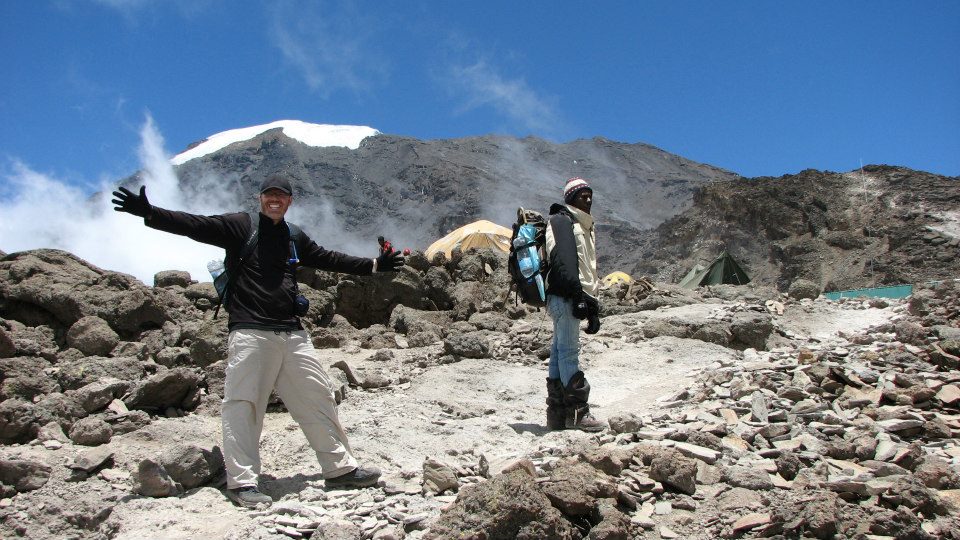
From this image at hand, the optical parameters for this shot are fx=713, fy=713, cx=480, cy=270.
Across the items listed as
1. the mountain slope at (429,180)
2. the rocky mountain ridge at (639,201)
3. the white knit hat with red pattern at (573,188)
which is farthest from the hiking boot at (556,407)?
the mountain slope at (429,180)

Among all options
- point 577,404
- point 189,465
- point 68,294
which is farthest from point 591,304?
point 68,294

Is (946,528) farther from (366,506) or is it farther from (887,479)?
(366,506)

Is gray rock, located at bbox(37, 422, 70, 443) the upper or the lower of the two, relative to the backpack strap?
lower

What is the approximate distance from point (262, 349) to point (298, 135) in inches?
3914

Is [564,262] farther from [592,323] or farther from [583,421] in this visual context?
[583,421]

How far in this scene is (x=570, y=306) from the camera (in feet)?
16.6

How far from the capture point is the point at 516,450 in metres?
4.79

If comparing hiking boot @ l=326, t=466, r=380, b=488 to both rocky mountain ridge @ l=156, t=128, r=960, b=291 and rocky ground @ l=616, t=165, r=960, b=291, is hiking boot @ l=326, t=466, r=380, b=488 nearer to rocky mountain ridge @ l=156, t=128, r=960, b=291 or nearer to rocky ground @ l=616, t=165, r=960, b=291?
rocky mountain ridge @ l=156, t=128, r=960, b=291

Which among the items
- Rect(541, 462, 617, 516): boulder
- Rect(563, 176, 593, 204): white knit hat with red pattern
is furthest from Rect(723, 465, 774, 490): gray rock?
Rect(563, 176, 593, 204): white knit hat with red pattern

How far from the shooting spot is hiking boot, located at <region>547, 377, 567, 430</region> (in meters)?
5.18

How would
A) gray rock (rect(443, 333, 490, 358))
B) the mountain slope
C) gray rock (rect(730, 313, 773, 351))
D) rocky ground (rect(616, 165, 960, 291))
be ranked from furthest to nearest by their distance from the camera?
the mountain slope < rocky ground (rect(616, 165, 960, 291)) < gray rock (rect(730, 313, 773, 351)) < gray rock (rect(443, 333, 490, 358))

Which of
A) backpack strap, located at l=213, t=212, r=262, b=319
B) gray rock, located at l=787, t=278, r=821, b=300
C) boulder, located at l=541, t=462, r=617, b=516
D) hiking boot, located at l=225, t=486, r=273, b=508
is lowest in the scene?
hiking boot, located at l=225, t=486, r=273, b=508

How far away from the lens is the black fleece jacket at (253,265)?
12.7 ft

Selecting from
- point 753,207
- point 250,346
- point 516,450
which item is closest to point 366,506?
point 250,346
